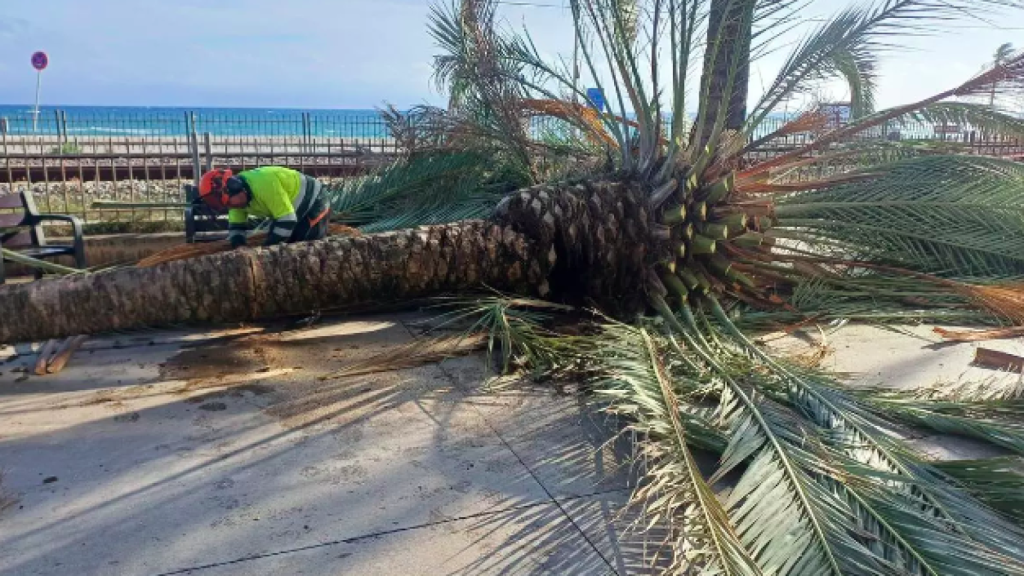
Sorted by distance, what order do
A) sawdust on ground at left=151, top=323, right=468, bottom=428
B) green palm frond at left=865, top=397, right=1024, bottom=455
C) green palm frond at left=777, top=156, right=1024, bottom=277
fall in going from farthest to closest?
1. green palm frond at left=777, top=156, right=1024, bottom=277
2. sawdust on ground at left=151, top=323, right=468, bottom=428
3. green palm frond at left=865, top=397, right=1024, bottom=455

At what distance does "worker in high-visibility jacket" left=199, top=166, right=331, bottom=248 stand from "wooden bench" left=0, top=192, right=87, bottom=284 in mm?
1204

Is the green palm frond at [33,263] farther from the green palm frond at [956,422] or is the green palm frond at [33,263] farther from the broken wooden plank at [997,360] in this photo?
the broken wooden plank at [997,360]

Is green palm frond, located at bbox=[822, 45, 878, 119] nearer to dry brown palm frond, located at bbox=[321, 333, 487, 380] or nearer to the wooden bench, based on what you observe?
dry brown palm frond, located at bbox=[321, 333, 487, 380]

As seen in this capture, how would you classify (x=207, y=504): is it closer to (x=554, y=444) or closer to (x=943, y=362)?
(x=554, y=444)

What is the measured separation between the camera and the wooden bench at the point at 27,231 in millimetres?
6523

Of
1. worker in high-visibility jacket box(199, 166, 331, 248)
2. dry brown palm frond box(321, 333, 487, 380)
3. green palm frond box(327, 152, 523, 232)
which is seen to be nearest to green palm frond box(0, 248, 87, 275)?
worker in high-visibility jacket box(199, 166, 331, 248)

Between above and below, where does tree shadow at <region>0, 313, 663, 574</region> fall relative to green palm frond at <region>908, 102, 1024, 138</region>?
below

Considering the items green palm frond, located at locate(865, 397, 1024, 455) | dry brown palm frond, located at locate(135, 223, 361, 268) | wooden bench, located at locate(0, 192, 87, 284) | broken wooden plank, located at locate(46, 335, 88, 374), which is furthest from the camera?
wooden bench, located at locate(0, 192, 87, 284)

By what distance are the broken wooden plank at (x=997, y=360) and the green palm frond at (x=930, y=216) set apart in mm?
956

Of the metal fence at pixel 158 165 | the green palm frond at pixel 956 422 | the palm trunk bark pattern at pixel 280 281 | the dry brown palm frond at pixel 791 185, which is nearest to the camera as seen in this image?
the green palm frond at pixel 956 422

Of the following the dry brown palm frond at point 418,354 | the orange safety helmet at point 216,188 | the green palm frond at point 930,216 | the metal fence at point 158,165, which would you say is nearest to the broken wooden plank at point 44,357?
the orange safety helmet at point 216,188

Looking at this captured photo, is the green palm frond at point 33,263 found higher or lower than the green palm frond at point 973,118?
lower

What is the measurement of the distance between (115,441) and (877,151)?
6099 mm

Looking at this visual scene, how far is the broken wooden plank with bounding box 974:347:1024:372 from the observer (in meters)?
4.95
